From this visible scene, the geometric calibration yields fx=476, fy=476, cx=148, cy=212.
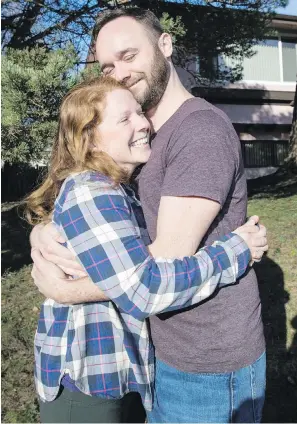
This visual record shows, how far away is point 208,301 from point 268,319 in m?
2.90

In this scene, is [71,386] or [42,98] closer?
[71,386]

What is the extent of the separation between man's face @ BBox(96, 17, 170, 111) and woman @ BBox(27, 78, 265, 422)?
7.2 inches

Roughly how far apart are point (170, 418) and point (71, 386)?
414 millimetres

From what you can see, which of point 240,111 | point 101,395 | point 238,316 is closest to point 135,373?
point 101,395

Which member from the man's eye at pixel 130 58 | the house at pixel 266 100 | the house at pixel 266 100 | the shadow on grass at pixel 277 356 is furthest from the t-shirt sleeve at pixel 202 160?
the house at pixel 266 100

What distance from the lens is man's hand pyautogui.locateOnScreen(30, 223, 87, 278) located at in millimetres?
1707

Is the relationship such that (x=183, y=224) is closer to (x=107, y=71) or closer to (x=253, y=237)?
(x=253, y=237)

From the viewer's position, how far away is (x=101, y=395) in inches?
66.3

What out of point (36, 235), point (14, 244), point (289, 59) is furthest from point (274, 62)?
point (36, 235)

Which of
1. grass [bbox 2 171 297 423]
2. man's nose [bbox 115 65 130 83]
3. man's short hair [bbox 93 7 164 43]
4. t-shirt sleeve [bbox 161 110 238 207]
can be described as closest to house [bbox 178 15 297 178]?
grass [bbox 2 171 297 423]

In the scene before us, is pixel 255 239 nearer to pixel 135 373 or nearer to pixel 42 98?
pixel 135 373

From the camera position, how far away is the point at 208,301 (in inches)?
67.6

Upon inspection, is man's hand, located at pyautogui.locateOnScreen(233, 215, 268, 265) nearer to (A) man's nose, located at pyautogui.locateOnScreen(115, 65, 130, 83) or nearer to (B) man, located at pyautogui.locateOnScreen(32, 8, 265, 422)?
(B) man, located at pyautogui.locateOnScreen(32, 8, 265, 422)

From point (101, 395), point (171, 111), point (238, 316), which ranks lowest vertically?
point (101, 395)
